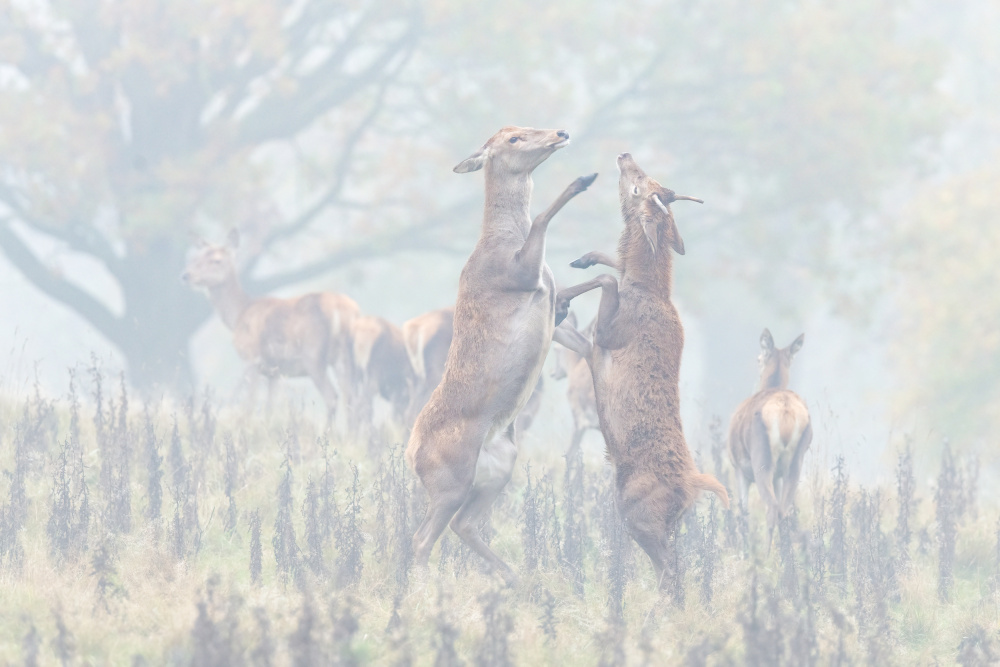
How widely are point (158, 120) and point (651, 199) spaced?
40.9 feet

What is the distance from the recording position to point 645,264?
268 inches

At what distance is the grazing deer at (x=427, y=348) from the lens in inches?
446

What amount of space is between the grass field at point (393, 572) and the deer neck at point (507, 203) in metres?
1.84

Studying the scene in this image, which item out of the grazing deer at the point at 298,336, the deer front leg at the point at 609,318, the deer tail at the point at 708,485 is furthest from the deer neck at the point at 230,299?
the deer tail at the point at 708,485

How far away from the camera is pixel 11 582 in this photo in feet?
19.7

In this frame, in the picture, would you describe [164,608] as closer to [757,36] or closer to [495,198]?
[495,198]

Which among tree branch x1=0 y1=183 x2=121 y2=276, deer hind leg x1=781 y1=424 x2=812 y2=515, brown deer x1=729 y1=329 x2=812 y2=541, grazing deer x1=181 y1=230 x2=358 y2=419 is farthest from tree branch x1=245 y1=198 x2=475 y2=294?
deer hind leg x1=781 y1=424 x2=812 y2=515

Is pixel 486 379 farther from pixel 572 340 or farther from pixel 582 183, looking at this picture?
pixel 582 183

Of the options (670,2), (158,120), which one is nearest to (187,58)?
(158,120)

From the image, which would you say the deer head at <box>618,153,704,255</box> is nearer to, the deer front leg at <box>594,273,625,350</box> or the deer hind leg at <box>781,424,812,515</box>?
the deer front leg at <box>594,273,625,350</box>

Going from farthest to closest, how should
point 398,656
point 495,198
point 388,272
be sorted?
point 388,272 < point 495,198 < point 398,656

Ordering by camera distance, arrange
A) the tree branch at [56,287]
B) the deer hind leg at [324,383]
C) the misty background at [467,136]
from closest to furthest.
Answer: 1. the deer hind leg at [324,383]
2. the misty background at [467,136]
3. the tree branch at [56,287]

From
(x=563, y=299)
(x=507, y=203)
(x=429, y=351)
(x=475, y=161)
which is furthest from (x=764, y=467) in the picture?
(x=429, y=351)

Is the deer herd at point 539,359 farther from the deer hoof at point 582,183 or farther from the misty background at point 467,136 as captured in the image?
the misty background at point 467,136
